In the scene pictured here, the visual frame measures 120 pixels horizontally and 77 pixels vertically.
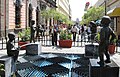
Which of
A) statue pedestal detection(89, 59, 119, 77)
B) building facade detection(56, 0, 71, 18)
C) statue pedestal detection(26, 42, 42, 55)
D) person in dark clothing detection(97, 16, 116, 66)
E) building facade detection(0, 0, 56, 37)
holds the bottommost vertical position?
statue pedestal detection(89, 59, 119, 77)

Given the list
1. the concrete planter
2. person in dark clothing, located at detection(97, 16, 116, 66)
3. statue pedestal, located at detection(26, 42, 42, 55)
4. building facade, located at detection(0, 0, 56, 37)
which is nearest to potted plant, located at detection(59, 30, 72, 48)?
the concrete planter

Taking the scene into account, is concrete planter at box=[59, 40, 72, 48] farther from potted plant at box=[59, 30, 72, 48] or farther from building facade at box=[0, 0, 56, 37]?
building facade at box=[0, 0, 56, 37]

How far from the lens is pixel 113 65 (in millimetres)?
7469

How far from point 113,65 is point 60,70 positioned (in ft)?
9.66

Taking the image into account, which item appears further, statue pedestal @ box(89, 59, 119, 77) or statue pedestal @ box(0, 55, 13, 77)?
statue pedestal @ box(0, 55, 13, 77)

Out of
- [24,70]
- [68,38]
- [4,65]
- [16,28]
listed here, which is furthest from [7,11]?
[4,65]

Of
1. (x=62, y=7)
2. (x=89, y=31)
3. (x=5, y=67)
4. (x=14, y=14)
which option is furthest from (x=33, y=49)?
(x=62, y=7)

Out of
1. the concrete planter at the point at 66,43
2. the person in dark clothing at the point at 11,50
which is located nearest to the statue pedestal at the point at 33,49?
the concrete planter at the point at 66,43

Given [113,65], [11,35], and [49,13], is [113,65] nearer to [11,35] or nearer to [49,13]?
[11,35]

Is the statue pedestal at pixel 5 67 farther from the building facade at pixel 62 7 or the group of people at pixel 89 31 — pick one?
the building facade at pixel 62 7

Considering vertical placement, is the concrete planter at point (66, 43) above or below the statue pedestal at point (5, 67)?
above

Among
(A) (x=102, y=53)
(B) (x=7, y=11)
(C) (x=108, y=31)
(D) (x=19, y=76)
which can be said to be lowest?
(D) (x=19, y=76)

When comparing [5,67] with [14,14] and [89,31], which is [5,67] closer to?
[89,31]

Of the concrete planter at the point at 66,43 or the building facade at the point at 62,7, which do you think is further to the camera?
the building facade at the point at 62,7
